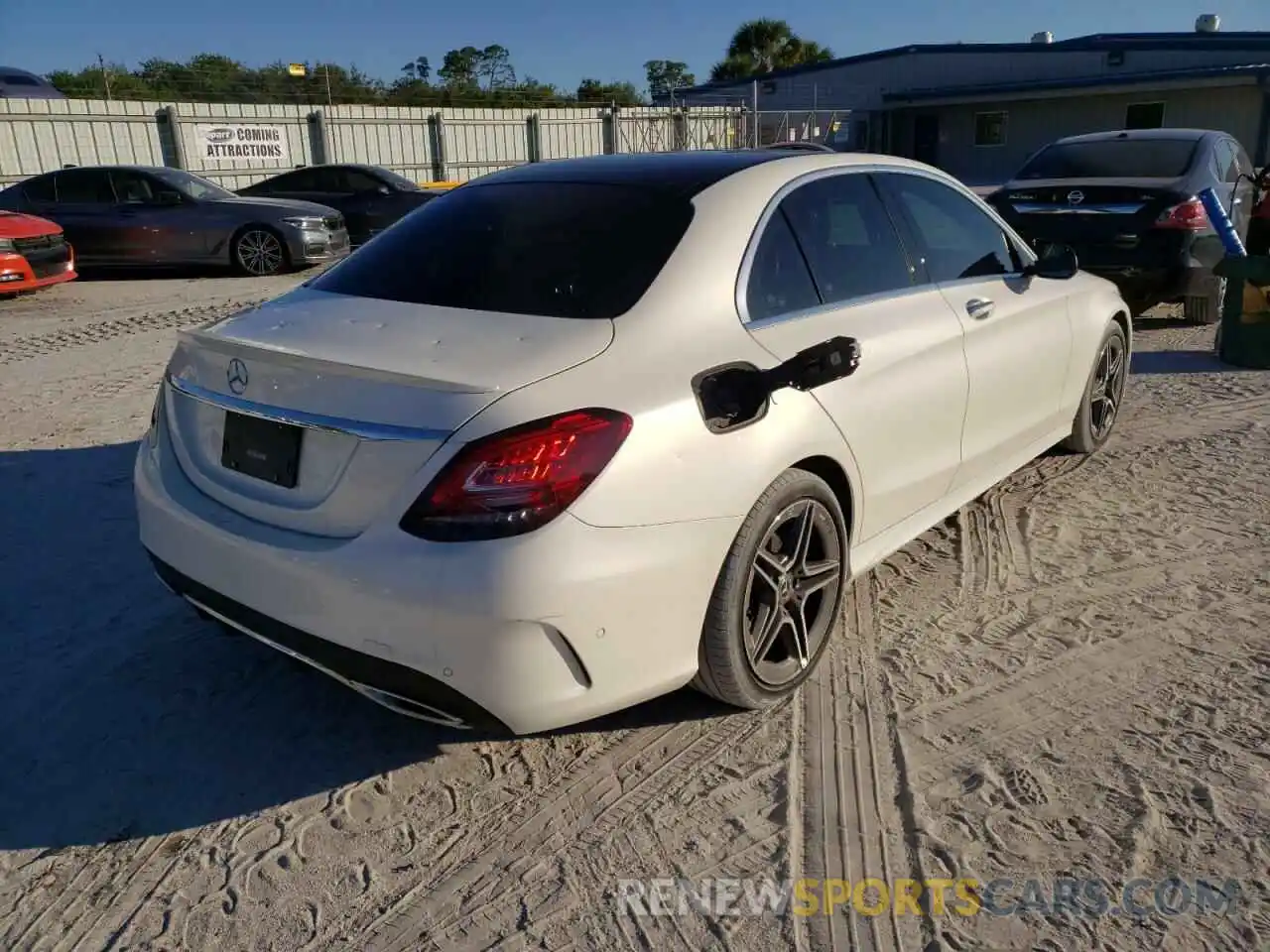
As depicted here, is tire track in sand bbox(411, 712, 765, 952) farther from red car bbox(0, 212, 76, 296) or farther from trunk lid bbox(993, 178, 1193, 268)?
red car bbox(0, 212, 76, 296)

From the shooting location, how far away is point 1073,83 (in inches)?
1131

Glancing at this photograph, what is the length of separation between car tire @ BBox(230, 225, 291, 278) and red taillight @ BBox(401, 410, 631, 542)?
1147 centimetres

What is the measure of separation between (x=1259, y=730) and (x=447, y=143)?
24276 millimetres

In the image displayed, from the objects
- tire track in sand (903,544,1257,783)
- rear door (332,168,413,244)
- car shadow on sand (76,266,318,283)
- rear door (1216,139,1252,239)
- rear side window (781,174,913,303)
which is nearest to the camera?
tire track in sand (903,544,1257,783)

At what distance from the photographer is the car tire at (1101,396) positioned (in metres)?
5.12

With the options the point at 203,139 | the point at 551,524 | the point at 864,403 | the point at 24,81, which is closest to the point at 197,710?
the point at 551,524

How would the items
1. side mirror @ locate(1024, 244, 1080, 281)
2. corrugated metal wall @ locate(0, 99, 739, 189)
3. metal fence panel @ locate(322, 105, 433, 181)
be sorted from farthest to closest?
metal fence panel @ locate(322, 105, 433, 181)
corrugated metal wall @ locate(0, 99, 739, 189)
side mirror @ locate(1024, 244, 1080, 281)

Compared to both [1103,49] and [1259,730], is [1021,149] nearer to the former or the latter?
[1103,49]

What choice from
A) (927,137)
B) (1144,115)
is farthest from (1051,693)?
(927,137)

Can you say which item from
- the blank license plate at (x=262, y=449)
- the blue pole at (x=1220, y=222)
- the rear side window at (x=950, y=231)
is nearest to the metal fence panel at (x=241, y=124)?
the blue pole at (x=1220, y=222)

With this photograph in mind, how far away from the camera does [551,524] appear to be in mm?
2326

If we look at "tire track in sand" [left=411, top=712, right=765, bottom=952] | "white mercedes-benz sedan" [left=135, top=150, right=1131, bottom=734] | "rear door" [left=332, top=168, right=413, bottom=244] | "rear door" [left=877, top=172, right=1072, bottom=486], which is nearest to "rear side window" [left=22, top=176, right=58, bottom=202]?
"rear door" [left=332, top=168, right=413, bottom=244]

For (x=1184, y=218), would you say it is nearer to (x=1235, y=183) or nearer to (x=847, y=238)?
(x=1235, y=183)

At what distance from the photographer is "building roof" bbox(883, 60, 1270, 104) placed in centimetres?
2611
